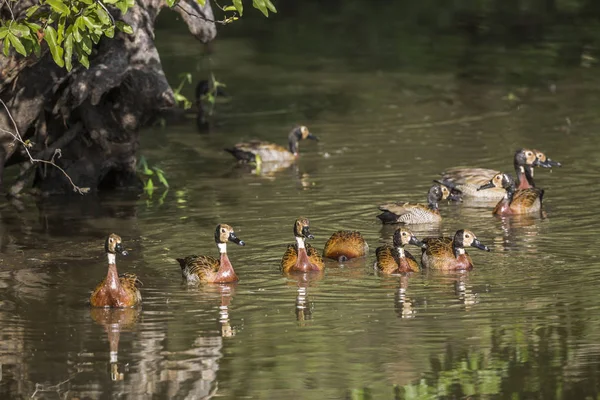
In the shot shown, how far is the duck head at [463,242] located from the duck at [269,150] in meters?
6.76

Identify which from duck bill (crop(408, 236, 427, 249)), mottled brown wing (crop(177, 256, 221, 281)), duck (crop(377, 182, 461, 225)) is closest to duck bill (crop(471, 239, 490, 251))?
duck bill (crop(408, 236, 427, 249))

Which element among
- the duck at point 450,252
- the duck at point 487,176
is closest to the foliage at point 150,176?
the duck at point 487,176

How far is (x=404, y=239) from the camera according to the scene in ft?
48.4

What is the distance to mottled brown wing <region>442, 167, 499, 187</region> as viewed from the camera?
A: 60.7 feet

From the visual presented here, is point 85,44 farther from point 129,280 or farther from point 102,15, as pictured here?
point 129,280

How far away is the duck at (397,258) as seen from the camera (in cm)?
1439

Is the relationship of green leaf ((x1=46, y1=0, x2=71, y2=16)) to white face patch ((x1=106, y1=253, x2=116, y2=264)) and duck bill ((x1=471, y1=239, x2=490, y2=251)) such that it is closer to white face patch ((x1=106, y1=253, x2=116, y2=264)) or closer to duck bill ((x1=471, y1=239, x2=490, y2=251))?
white face patch ((x1=106, y1=253, x2=116, y2=264))

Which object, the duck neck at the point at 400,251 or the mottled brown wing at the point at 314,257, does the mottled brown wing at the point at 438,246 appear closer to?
the duck neck at the point at 400,251

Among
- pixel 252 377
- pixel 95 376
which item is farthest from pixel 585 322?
pixel 95 376

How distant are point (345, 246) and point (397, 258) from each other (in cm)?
77

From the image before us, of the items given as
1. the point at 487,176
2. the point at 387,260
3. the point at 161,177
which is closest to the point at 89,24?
the point at 387,260

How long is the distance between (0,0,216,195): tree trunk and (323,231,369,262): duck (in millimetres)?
3215

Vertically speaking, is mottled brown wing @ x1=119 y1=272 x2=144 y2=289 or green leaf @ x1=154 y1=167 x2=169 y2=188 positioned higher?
green leaf @ x1=154 y1=167 x2=169 y2=188

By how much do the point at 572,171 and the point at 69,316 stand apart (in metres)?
8.76
